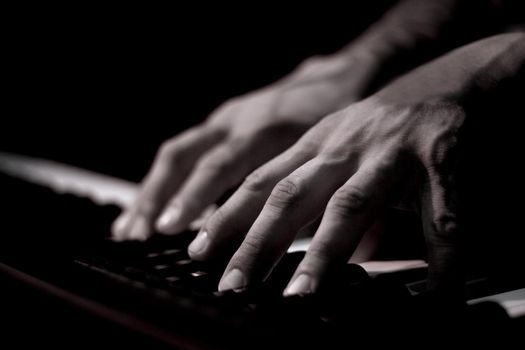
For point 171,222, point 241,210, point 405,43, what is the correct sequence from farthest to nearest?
point 405,43 → point 171,222 → point 241,210

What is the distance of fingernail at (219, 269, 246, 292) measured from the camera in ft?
2.05

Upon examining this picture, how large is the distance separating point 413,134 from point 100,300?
438 mm

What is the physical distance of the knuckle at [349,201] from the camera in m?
0.64

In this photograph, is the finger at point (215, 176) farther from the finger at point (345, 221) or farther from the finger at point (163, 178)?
the finger at point (345, 221)

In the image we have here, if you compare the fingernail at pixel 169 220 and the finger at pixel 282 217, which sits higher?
the finger at pixel 282 217

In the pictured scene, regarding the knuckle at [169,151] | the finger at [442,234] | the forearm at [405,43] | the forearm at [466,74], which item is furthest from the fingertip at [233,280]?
the forearm at [405,43]

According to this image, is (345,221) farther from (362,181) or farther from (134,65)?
(134,65)

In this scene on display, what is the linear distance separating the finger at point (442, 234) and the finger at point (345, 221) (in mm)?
51

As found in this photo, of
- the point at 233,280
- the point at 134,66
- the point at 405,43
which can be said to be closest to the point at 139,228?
the point at 233,280

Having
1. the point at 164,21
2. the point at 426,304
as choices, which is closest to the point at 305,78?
the point at 426,304

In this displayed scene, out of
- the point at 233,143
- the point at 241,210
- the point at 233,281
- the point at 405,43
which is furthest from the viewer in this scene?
the point at 405,43

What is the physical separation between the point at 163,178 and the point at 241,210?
553mm

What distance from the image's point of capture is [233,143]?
1.23 m

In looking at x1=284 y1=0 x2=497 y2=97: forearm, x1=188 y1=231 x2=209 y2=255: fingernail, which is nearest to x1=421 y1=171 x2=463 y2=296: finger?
x1=188 y1=231 x2=209 y2=255: fingernail
